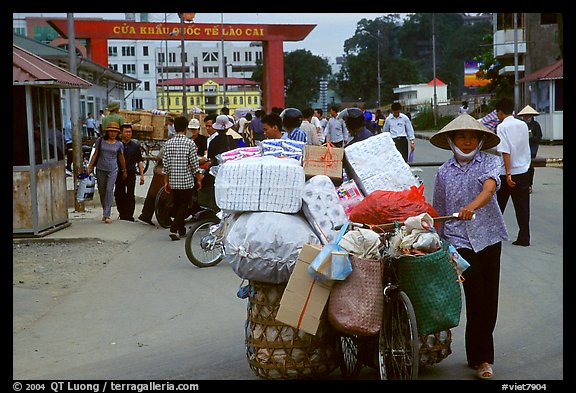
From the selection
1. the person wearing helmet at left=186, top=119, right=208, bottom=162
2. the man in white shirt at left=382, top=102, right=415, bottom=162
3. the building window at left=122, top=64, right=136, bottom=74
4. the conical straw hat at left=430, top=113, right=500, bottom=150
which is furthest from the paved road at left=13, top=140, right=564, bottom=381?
the building window at left=122, top=64, right=136, bottom=74

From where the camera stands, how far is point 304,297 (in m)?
5.53

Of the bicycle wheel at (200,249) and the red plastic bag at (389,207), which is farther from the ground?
the red plastic bag at (389,207)

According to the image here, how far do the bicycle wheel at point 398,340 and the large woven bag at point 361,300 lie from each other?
0.13m

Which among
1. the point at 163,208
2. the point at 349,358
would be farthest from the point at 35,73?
the point at 349,358

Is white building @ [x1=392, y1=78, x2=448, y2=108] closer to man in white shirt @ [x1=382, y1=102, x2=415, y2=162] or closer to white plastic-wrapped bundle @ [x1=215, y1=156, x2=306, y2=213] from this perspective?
man in white shirt @ [x1=382, y1=102, x2=415, y2=162]

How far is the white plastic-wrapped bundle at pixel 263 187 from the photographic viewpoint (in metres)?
5.96

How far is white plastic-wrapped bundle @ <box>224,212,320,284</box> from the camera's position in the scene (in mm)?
5734

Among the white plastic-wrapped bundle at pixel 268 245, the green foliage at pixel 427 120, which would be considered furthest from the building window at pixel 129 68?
the white plastic-wrapped bundle at pixel 268 245

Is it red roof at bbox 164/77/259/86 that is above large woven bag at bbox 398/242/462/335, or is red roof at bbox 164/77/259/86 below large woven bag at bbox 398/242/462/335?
above

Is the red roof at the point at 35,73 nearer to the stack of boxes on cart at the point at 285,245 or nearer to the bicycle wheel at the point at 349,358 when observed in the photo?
the stack of boxes on cart at the point at 285,245

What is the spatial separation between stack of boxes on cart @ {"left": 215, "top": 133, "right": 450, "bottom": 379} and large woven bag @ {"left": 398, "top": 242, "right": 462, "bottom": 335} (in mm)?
499

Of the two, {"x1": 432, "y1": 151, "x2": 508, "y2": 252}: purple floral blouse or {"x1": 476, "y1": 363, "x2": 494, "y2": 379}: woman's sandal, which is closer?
{"x1": 476, "y1": 363, "x2": 494, "y2": 379}: woman's sandal
